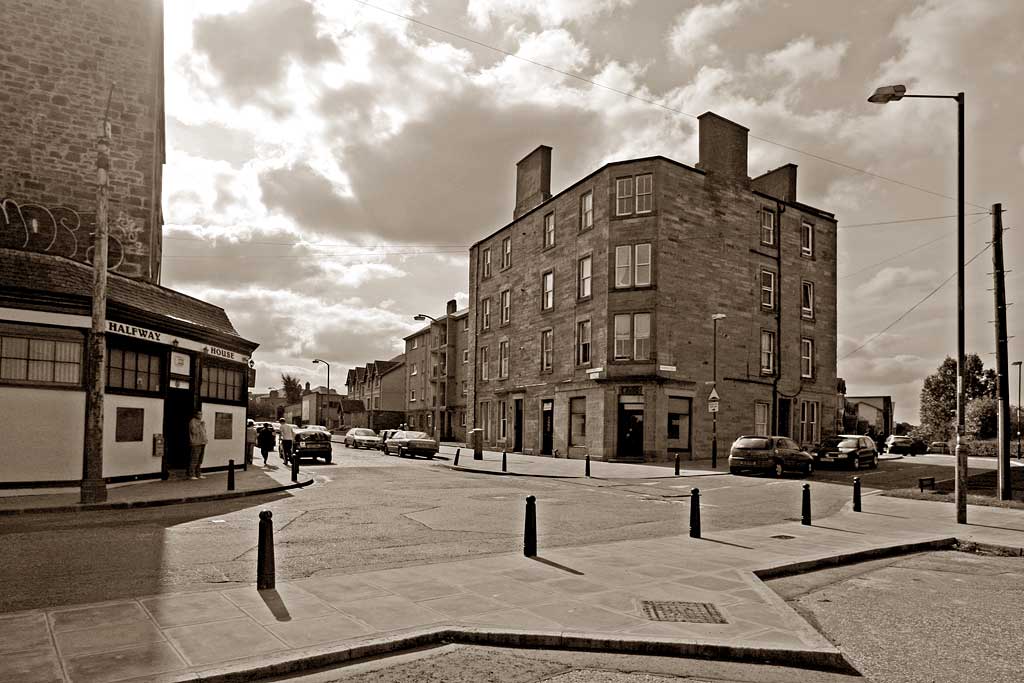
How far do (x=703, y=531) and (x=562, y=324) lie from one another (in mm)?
27106

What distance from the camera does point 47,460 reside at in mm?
17031

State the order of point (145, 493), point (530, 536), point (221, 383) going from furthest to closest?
point (221, 383) < point (145, 493) < point (530, 536)

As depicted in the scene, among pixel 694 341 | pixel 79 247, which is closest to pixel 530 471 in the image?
pixel 694 341

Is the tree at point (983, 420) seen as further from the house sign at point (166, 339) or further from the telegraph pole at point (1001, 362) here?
the house sign at point (166, 339)

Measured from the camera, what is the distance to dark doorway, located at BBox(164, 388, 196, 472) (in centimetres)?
2244

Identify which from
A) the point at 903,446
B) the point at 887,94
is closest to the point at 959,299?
the point at 887,94

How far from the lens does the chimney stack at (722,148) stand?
3788cm

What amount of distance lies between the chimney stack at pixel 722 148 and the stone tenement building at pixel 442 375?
2166 centimetres

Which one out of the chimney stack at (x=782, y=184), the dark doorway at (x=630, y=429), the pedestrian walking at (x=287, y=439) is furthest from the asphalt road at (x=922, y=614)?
the chimney stack at (x=782, y=184)

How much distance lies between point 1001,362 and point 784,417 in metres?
19.9

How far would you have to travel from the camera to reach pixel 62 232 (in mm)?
24984

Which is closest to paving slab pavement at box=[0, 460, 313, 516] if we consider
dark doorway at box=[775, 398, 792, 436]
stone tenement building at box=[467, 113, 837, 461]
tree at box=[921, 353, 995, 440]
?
stone tenement building at box=[467, 113, 837, 461]

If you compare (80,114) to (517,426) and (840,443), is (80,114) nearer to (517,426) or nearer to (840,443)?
(517,426)

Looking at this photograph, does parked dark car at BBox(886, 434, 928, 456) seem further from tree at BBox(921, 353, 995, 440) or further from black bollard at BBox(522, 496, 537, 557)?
black bollard at BBox(522, 496, 537, 557)
